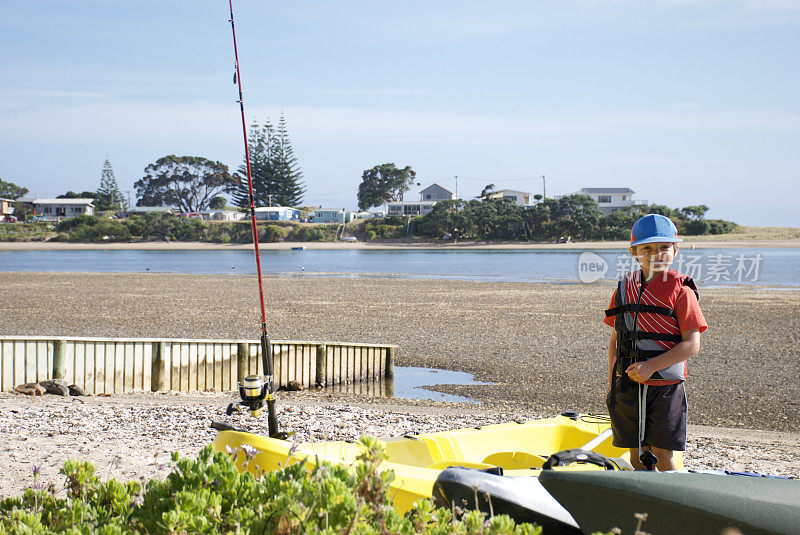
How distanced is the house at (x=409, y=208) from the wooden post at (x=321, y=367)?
102m

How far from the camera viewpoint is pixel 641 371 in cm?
338

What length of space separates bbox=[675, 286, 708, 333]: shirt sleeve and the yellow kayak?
0.69 metres

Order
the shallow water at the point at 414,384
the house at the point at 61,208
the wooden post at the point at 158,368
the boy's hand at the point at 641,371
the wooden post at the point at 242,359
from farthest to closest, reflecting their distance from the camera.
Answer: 1. the house at the point at 61,208
2. the shallow water at the point at 414,384
3. the wooden post at the point at 242,359
4. the wooden post at the point at 158,368
5. the boy's hand at the point at 641,371

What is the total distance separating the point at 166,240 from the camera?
96.0m

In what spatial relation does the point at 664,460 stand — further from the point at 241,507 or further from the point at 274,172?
the point at 274,172

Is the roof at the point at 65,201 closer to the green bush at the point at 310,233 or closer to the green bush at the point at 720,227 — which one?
the green bush at the point at 310,233

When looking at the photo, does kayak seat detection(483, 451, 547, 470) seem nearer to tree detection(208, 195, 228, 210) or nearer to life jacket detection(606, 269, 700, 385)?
life jacket detection(606, 269, 700, 385)

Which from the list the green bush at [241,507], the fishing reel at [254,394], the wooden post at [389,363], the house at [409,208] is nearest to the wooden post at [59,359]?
the wooden post at [389,363]

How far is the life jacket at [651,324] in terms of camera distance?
3.42 meters

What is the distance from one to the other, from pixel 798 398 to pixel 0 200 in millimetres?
127438

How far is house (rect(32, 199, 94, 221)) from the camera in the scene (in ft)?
384

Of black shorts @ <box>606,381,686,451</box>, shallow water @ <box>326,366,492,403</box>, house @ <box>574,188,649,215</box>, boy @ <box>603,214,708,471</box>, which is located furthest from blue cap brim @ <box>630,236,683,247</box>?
house @ <box>574,188,649,215</box>

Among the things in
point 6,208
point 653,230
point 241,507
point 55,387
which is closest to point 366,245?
point 6,208

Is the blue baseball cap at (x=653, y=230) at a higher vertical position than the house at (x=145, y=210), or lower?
lower
